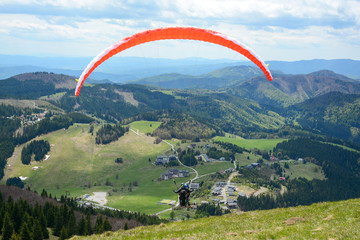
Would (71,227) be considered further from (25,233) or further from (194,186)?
(194,186)

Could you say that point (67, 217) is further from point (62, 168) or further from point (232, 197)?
point (62, 168)

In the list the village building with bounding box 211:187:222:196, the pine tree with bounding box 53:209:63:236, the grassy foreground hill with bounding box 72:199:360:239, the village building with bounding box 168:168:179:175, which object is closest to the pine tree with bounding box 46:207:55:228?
the pine tree with bounding box 53:209:63:236

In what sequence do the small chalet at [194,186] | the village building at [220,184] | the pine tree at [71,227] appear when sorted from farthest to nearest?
1. the village building at [220,184]
2. the small chalet at [194,186]
3. the pine tree at [71,227]

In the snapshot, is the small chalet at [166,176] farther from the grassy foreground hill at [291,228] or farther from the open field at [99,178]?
the grassy foreground hill at [291,228]

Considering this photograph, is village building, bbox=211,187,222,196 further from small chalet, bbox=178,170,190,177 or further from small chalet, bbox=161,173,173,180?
small chalet, bbox=161,173,173,180

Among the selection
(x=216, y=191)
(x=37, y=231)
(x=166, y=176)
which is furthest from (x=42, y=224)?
(x=166, y=176)

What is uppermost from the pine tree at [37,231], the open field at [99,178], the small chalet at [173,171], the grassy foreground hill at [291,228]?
the grassy foreground hill at [291,228]

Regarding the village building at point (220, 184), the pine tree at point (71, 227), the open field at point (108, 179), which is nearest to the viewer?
the pine tree at point (71, 227)

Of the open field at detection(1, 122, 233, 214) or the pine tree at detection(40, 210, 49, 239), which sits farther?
the open field at detection(1, 122, 233, 214)

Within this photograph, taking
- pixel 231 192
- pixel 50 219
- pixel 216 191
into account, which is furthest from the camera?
pixel 216 191

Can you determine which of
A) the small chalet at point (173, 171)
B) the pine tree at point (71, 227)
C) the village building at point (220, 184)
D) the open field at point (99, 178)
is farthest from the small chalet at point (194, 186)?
the pine tree at point (71, 227)

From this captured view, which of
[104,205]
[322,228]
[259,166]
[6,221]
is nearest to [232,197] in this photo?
[104,205]
